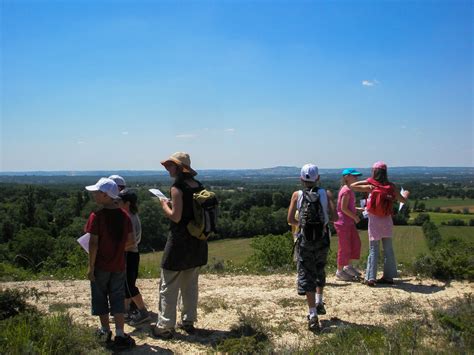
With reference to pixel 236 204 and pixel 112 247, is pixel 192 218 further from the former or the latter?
pixel 236 204

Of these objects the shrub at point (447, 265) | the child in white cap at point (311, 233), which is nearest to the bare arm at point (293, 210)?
the child in white cap at point (311, 233)

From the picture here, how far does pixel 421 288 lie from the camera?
675 centimetres

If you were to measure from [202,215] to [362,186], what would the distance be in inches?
130

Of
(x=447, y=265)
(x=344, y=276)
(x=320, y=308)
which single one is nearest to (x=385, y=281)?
(x=344, y=276)

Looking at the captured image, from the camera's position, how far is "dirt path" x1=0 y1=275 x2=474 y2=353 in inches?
185

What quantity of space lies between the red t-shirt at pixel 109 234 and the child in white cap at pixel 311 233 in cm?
206

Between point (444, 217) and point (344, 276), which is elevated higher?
point (344, 276)

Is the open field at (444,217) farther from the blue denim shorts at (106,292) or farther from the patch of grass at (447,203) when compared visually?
the blue denim shorts at (106,292)

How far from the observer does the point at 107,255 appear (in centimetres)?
430

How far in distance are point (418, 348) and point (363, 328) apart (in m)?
0.82

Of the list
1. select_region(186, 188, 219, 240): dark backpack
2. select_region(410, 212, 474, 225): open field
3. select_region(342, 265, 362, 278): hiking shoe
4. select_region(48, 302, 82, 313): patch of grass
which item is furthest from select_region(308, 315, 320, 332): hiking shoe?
select_region(410, 212, 474, 225): open field

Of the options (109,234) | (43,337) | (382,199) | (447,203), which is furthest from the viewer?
(447,203)

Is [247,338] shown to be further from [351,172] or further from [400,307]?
[351,172]

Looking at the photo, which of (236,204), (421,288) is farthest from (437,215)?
(421,288)
